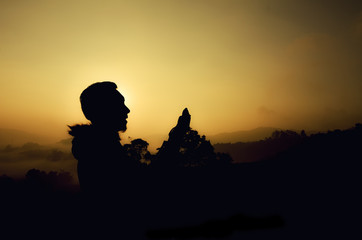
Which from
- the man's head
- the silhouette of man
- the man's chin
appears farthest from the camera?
the man's chin

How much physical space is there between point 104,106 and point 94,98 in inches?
6.2

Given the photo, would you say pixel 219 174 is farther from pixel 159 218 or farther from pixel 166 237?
pixel 166 237

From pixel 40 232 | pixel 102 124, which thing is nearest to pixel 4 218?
pixel 40 232

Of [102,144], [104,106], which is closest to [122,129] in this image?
[104,106]

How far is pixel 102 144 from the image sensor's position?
7.27 feet

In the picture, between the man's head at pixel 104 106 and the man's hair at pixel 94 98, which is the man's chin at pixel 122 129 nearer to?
the man's head at pixel 104 106

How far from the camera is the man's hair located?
2484mm

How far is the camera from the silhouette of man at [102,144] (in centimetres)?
200

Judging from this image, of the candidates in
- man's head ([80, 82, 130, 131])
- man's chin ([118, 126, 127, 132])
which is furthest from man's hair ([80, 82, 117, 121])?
man's chin ([118, 126, 127, 132])

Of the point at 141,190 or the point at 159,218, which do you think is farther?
the point at 141,190

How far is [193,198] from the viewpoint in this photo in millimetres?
1683

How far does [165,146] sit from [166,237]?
123 cm

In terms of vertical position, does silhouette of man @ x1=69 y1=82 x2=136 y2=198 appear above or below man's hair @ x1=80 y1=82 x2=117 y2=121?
below

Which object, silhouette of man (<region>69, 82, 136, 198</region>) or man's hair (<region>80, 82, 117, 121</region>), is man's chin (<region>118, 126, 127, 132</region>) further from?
man's hair (<region>80, 82, 117, 121</region>)
